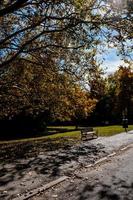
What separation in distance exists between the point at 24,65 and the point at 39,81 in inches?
63.2

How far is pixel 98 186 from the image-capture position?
11227mm

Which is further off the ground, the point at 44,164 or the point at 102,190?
the point at 44,164

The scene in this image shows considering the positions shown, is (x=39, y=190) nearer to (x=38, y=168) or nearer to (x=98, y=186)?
(x=98, y=186)

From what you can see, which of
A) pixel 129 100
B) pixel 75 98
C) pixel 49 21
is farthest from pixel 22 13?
pixel 129 100

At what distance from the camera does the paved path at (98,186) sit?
999 cm

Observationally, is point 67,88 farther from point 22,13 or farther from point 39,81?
point 22,13

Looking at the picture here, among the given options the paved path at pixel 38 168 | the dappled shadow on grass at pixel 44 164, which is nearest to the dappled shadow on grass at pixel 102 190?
the paved path at pixel 38 168

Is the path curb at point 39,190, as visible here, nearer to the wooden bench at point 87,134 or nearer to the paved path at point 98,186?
the paved path at point 98,186

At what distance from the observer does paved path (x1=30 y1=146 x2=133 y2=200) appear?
9985 mm

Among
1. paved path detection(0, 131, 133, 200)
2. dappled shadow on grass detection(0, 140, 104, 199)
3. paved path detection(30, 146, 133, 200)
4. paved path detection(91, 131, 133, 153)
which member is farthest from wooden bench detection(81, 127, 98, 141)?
paved path detection(30, 146, 133, 200)

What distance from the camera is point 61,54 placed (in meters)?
23.9

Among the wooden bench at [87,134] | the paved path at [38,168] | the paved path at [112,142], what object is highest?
the wooden bench at [87,134]

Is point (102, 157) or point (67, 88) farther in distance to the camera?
point (67, 88)

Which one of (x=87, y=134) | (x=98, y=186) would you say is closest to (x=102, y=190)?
(x=98, y=186)
